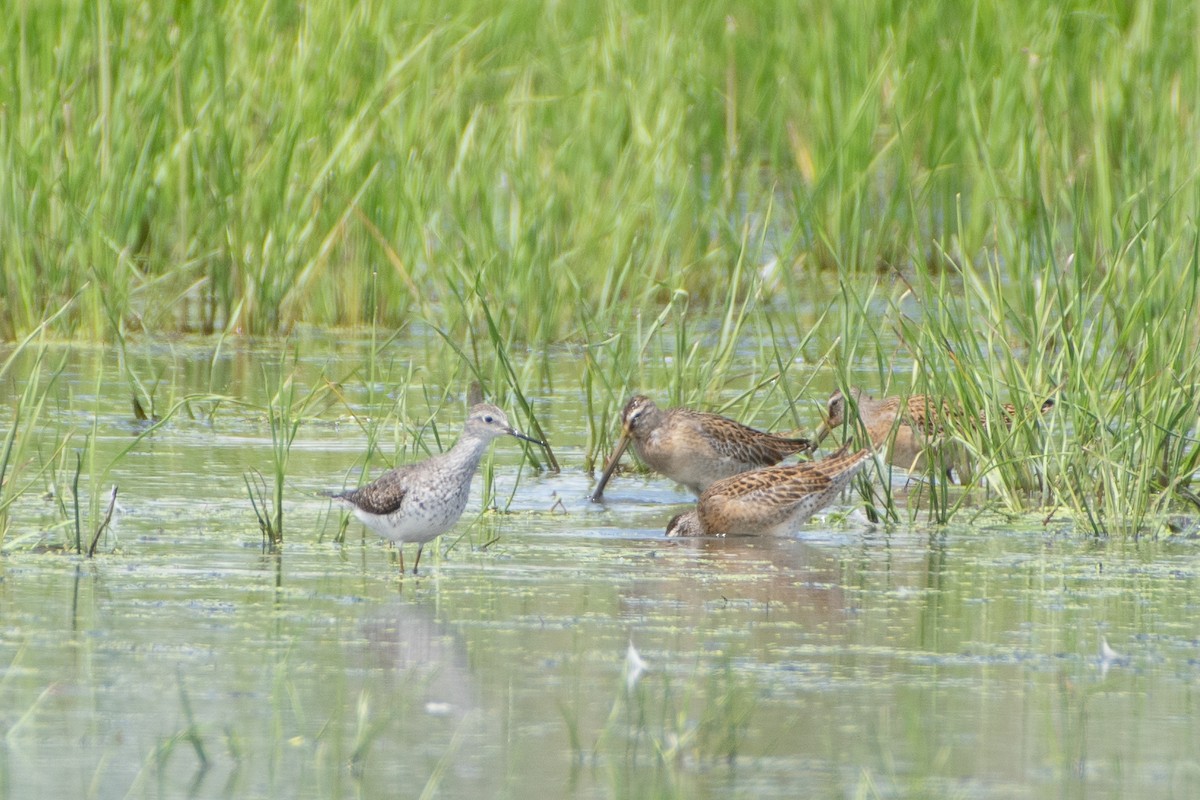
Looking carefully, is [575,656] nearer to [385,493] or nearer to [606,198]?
[385,493]

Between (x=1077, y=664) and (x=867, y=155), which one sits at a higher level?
(x=1077, y=664)

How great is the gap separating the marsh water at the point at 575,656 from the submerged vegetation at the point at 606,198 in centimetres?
93

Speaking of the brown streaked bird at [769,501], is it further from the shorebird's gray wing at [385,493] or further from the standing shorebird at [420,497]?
the shorebird's gray wing at [385,493]

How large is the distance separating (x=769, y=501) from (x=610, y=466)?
0.84m

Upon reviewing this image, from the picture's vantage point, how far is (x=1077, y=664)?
4.94 metres

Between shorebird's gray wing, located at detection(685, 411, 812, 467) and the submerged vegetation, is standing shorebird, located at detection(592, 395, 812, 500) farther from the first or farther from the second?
the submerged vegetation

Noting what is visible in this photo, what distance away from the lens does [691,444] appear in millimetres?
8023

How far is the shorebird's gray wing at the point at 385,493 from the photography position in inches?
239

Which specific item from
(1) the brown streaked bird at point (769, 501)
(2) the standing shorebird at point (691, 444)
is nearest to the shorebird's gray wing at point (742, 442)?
(2) the standing shorebird at point (691, 444)

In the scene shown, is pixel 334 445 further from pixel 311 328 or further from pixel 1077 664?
pixel 1077 664

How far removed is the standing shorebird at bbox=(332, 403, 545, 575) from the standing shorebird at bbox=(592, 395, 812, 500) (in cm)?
145

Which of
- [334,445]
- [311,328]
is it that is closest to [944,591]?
[334,445]

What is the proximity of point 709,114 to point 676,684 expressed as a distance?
895 centimetres

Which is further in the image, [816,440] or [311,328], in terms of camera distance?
[311,328]
